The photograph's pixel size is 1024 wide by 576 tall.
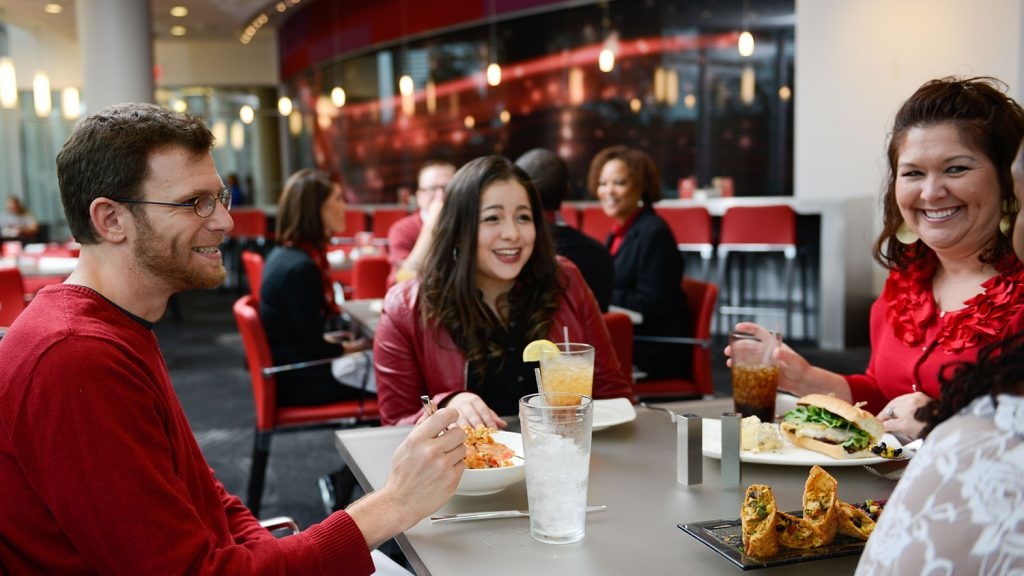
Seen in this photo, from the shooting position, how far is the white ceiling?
11.2m

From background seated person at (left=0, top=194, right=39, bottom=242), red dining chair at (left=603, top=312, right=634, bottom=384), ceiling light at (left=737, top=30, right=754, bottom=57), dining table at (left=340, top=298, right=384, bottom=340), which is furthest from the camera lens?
background seated person at (left=0, top=194, right=39, bottom=242)

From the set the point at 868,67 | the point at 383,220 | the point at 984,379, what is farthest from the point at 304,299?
the point at 383,220

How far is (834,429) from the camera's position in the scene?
149 cm

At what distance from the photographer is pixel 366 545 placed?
1.21m

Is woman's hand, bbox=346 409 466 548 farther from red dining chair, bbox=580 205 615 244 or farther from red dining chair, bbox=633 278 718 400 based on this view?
red dining chair, bbox=580 205 615 244

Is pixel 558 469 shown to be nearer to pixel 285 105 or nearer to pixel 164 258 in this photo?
pixel 164 258

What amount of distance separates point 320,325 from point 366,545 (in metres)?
2.39

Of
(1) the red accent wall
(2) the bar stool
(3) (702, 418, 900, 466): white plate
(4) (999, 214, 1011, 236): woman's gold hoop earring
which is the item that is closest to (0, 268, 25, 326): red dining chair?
(3) (702, 418, 900, 466): white plate

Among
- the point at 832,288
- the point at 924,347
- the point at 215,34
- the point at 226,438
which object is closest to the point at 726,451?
the point at 924,347

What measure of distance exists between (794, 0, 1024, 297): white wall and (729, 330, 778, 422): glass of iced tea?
4.84 m

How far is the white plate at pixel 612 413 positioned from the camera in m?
1.67

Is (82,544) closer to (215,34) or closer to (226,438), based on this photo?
(226,438)

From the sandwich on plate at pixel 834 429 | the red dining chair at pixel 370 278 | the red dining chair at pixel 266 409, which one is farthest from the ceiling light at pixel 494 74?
the sandwich on plate at pixel 834 429

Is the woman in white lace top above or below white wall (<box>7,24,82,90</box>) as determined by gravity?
below
